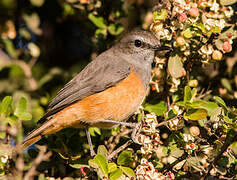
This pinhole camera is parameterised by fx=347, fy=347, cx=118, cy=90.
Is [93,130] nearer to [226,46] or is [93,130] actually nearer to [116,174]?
[116,174]

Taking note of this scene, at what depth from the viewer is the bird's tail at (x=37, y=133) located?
171 inches

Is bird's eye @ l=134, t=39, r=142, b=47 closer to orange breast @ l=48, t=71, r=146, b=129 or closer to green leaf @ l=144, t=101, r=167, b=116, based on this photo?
orange breast @ l=48, t=71, r=146, b=129

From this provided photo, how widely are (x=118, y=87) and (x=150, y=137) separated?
1.16 metres

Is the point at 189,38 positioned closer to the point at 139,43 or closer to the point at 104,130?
the point at 139,43

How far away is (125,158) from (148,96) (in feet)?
4.25

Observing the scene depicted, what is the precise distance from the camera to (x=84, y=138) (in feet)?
14.7

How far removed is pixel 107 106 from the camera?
4363 mm

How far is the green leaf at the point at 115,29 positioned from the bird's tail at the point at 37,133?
153 centimetres

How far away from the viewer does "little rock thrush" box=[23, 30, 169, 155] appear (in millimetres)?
4355

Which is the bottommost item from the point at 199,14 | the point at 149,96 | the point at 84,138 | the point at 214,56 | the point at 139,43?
the point at 84,138

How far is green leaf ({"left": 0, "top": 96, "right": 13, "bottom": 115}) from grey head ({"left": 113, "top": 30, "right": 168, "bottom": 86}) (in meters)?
1.69

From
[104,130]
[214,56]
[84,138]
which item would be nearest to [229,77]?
[214,56]

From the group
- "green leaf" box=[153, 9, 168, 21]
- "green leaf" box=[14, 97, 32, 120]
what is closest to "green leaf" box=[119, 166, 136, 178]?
"green leaf" box=[14, 97, 32, 120]

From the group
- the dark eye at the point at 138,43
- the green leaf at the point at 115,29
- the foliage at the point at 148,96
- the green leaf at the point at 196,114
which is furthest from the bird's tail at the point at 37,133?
the green leaf at the point at 196,114
